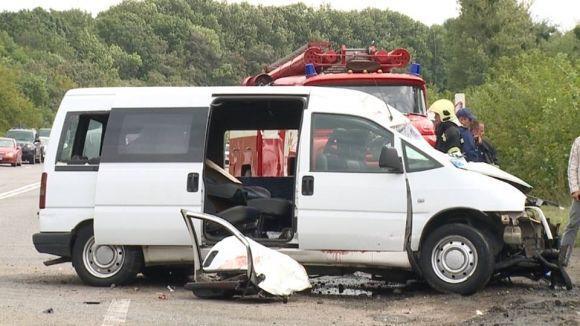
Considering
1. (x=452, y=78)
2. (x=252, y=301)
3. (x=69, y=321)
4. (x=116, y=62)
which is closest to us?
(x=69, y=321)

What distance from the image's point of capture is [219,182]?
38.5 ft

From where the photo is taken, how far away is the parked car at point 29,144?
52.8m

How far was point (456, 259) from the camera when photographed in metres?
10.7

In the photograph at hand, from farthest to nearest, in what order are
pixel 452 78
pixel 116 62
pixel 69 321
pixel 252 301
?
pixel 116 62
pixel 452 78
pixel 252 301
pixel 69 321

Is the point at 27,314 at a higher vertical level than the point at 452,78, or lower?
lower

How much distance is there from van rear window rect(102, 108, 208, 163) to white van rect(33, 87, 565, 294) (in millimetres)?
11

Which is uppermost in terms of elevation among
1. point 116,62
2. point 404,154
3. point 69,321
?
point 116,62

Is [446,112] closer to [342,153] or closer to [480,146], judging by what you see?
[480,146]

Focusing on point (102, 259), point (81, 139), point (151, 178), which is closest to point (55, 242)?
point (102, 259)

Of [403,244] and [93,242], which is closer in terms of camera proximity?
[403,244]

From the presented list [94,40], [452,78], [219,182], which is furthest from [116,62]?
[219,182]

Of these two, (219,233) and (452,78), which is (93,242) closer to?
(219,233)

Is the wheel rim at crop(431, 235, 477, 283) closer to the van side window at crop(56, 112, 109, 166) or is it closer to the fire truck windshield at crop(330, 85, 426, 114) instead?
the van side window at crop(56, 112, 109, 166)

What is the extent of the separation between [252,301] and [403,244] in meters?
1.60
